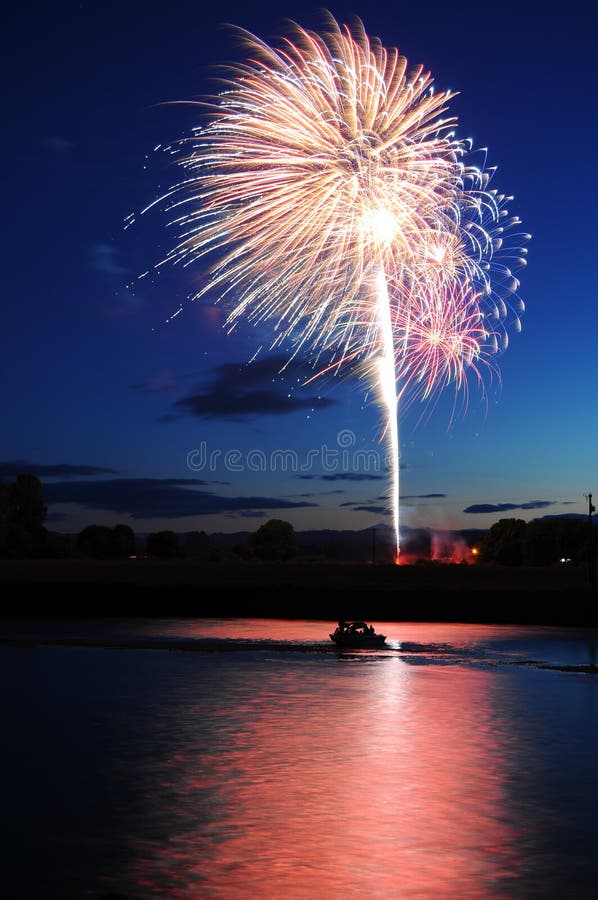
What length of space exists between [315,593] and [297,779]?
7271cm

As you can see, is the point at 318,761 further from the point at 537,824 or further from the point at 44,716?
the point at 44,716

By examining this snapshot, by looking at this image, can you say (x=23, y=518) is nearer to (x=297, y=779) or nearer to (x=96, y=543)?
(x=96, y=543)

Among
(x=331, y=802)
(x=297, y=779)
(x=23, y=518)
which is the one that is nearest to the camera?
(x=331, y=802)

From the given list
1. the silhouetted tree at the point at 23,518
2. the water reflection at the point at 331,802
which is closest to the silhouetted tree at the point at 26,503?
the silhouetted tree at the point at 23,518

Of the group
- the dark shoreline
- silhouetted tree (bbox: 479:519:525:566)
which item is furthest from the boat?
silhouetted tree (bbox: 479:519:525:566)

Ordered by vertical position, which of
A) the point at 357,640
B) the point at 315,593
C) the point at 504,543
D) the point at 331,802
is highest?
the point at 504,543

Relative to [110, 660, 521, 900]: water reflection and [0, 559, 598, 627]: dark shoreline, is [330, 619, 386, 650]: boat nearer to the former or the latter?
[110, 660, 521, 900]: water reflection

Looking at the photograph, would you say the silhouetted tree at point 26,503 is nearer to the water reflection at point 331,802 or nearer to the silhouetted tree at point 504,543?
the silhouetted tree at point 504,543

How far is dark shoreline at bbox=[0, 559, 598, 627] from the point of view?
88.6 m

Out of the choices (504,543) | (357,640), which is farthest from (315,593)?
(504,543)

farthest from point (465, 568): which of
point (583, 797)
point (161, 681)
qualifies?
point (583, 797)

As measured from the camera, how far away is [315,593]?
97.3m

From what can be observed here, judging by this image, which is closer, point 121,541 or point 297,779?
point 297,779

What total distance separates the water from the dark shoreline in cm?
3645
